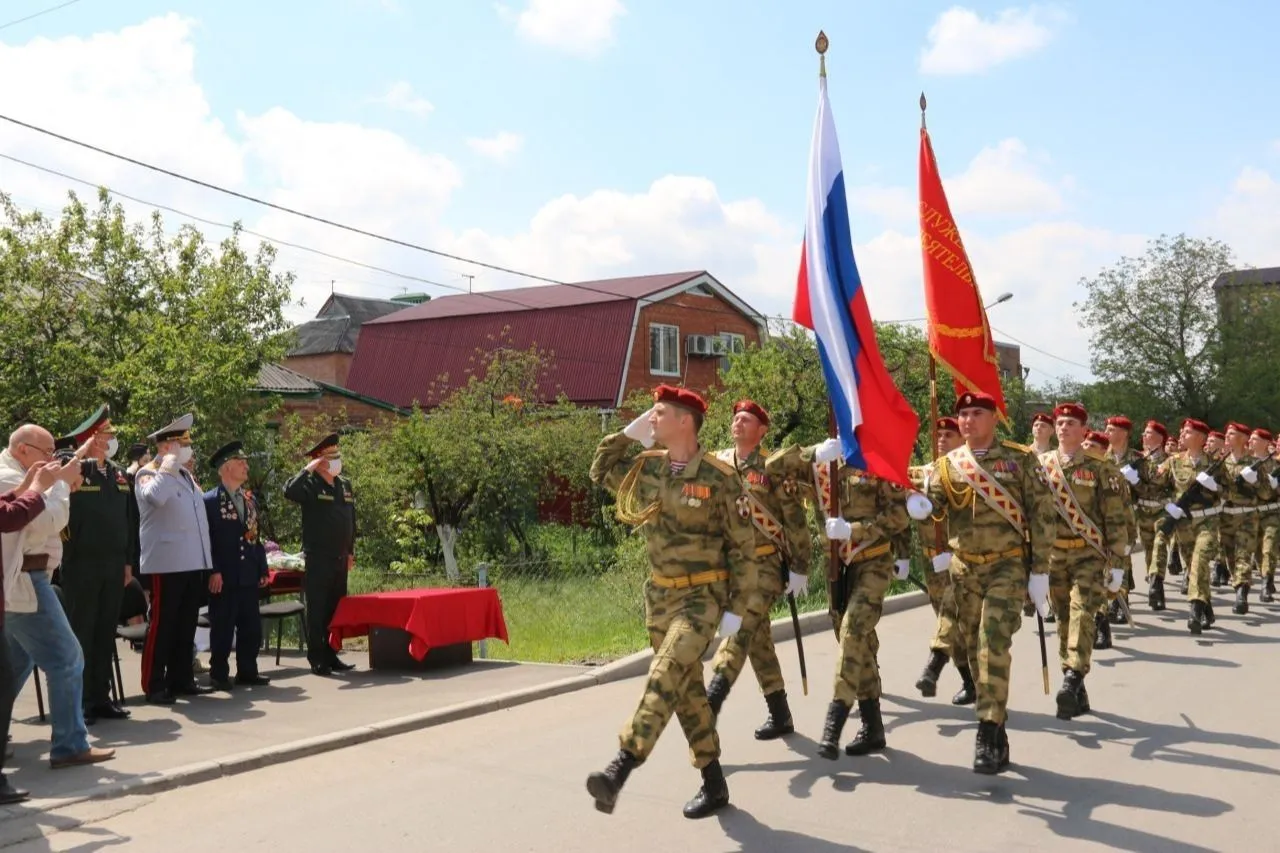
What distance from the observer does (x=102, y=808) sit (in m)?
6.29

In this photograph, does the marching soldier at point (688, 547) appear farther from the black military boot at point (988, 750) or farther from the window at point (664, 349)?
the window at point (664, 349)

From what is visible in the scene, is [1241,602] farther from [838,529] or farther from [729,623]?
[729,623]

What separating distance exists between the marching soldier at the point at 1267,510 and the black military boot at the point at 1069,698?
291 inches

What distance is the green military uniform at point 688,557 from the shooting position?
5777mm

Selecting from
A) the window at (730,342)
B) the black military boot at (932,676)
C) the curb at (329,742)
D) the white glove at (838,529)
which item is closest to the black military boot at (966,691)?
the black military boot at (932,676)

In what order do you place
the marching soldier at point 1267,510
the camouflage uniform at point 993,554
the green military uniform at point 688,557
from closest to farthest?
the green military uniform at point 688,557 < the camouflage uniform at point 993,554 < the marching soldier at point 1267,510

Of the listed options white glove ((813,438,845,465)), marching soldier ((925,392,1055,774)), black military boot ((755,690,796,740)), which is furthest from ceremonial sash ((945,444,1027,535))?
black military boot ((755,690,796,740))

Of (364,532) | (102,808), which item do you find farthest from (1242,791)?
(364,532)

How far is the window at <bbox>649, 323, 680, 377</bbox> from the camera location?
1516 inches

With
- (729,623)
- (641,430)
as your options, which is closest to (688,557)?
(729,623)

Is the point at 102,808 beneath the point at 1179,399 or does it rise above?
beneath

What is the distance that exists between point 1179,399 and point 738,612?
47.1m

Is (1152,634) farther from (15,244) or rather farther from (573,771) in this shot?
(15,244)

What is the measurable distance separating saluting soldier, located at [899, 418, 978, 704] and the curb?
2346mm
